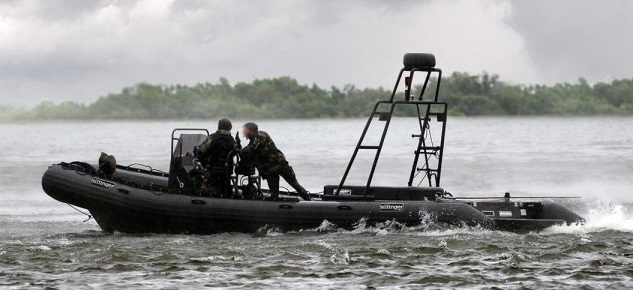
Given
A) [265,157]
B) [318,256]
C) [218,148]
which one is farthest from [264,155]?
[318,256]

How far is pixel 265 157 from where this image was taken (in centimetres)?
1468

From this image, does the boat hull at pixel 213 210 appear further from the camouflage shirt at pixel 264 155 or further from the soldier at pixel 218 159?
the camouflage shirt at pixel 264 155

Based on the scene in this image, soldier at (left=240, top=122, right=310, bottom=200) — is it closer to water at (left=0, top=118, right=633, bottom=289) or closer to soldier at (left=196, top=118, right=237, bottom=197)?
soldier at (left=196, top=118, right=237, bottom=197)

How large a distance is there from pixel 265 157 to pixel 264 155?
3 centimetres

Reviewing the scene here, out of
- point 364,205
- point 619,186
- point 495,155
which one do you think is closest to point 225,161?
point 364,205

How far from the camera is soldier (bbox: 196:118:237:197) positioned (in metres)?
14.7

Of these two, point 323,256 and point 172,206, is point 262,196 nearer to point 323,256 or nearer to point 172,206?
point 172,206

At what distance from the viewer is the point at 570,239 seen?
13891 millimetres

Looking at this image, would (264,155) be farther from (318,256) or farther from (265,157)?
(318,256)

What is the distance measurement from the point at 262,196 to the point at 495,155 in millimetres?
23753

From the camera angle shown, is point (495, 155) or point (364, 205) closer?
point (364, 205)

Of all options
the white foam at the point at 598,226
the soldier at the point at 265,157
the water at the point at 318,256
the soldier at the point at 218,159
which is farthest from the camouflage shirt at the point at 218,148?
the white foam at the point at 598,226

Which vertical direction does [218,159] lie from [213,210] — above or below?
above

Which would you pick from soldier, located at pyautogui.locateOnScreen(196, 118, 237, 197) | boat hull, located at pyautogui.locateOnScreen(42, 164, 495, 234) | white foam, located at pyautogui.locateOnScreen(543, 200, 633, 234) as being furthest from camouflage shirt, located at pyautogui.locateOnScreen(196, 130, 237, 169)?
white foam, located at pyautogui.locateOnScreen(543, 200, 633, 234)
